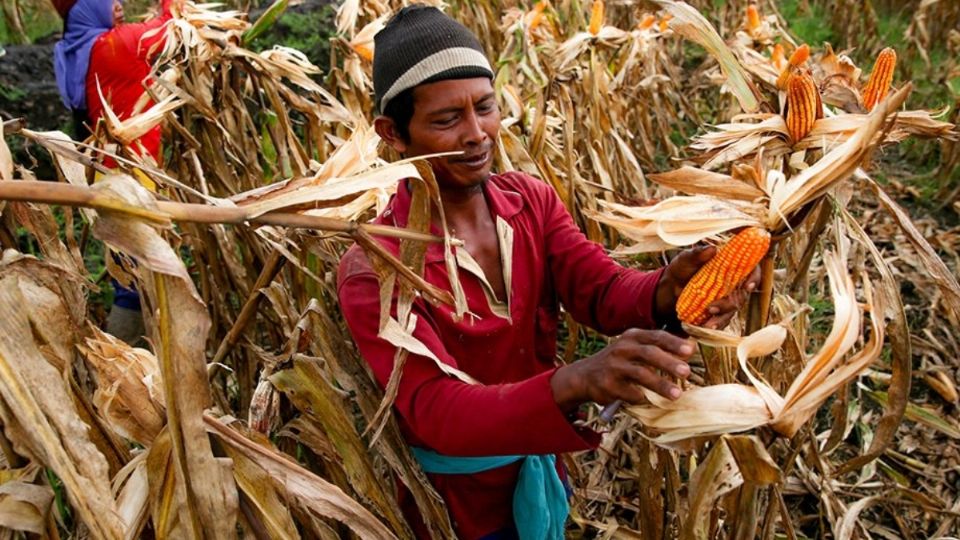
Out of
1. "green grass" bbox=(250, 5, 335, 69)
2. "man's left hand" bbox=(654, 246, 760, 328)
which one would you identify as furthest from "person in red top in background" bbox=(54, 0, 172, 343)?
"man's left hand" bbox=(654, 246, 760, 328)

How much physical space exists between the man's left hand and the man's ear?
51 cm

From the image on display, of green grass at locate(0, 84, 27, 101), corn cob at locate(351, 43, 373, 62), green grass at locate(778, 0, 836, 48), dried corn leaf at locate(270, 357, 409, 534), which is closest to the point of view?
dried corn leaf at locate(270, 357, 409, 534)

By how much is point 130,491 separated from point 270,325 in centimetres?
142

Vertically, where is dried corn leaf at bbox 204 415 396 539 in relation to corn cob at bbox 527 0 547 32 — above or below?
below

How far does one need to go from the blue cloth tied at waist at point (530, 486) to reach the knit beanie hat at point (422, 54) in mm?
636

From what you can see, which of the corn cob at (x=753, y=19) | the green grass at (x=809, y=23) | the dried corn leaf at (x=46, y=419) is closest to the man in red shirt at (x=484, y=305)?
the dried corn leaf at (x=46, y=419)

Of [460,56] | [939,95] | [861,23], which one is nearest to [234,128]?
[460,56]

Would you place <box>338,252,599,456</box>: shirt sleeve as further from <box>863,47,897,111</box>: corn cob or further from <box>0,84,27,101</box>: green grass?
<box>0,84,27,101</box>: green grass

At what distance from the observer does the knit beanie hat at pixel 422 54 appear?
1.30 m

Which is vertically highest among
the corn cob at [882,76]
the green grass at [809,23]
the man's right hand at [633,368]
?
the corn cob at [882,76]

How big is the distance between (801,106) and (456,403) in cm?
61

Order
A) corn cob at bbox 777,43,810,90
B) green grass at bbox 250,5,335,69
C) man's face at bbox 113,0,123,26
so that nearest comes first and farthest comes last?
corn cob at bbox 777,43,810,90, man's face at bbox 113,0,123,26, green grass at bbox 250,5,335,69

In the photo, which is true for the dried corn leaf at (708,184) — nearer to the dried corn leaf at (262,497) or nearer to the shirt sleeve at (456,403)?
the shirt sleeve at (456,403)

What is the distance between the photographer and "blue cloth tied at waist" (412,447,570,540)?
139 cm
